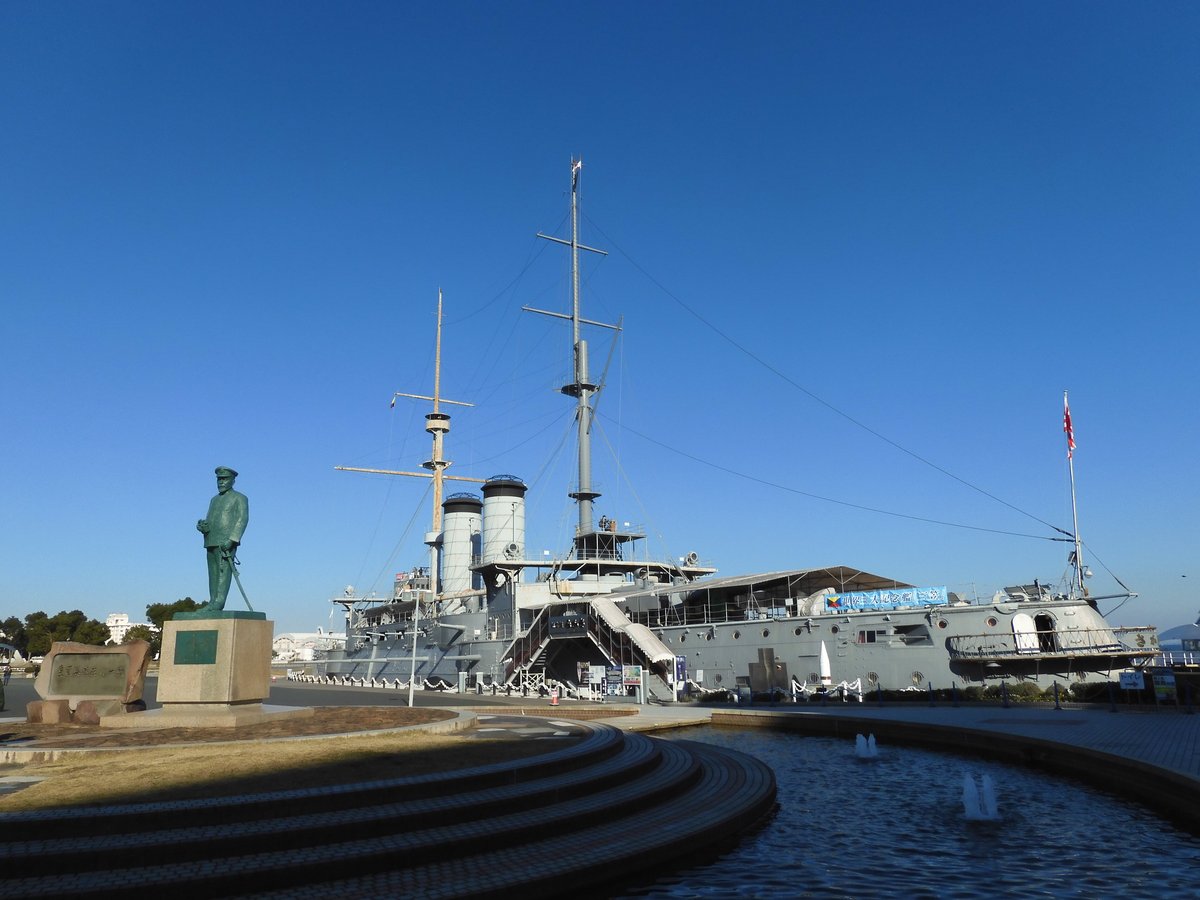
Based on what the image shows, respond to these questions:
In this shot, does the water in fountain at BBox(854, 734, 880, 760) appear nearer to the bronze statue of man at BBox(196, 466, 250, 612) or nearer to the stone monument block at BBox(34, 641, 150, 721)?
the bronze statue of man at BBox(196, 466, 250, 612)

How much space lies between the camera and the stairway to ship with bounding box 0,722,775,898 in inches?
272

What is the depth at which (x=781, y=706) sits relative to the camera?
27250mm

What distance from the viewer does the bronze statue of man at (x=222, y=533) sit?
1864 cm

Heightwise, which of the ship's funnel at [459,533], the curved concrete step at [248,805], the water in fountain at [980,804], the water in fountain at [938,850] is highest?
the ship's funnel at [459,533]

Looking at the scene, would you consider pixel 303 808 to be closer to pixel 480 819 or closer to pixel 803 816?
pixel 480 819

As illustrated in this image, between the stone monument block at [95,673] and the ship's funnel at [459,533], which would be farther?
the ship's funnel at [459,533]

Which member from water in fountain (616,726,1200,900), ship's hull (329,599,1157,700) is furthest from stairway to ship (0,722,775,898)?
ship's hull (329,599,1157,700)

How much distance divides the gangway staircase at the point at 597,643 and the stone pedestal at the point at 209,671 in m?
16.6

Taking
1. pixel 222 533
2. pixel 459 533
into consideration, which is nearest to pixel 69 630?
pixel 459 533

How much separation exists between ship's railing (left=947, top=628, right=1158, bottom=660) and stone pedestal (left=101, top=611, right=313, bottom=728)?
2370cm

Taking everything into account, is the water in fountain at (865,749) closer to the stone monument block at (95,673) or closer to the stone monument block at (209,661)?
the stone monument block at (209,661)

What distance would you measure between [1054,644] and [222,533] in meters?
27.4

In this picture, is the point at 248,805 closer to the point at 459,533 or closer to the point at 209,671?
the point at 209,671

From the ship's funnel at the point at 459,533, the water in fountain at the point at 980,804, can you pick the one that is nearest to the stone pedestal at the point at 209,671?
the water in fountain at the point at 980,804
